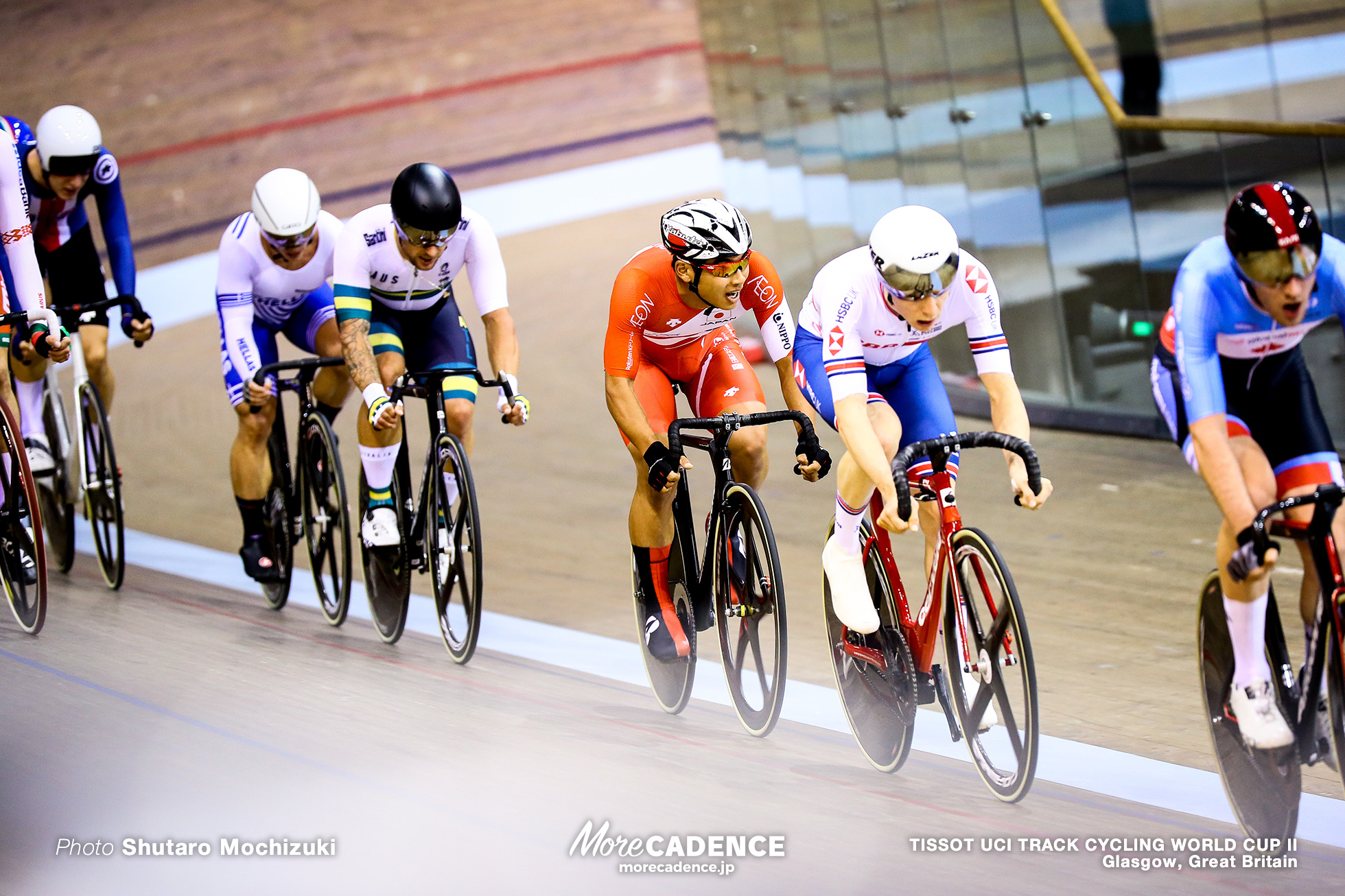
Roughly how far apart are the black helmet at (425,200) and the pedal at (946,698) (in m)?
1.94

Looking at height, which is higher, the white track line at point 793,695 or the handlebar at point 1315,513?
the handlebar at point 1315,513

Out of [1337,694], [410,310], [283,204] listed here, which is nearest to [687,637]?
[410,310]

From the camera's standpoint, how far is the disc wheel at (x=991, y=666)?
296 cm

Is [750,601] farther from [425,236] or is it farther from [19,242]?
[19,242]

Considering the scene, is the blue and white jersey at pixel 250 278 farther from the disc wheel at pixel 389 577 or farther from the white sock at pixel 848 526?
the white sock at pixel 848 526

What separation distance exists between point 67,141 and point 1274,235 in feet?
13.5

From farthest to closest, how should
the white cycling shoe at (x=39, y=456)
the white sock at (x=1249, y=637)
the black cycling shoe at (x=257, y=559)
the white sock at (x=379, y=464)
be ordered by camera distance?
1. the white cycling shoe at (x=39, y=456)
2. the black cycling shoe at (x=257, y=559)
3. the white sock at (x=379, y=464)
4. the white sock at (x=1249, y=637)

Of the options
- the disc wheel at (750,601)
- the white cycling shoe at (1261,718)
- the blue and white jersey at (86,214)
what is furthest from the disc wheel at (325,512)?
the white cycling shoe at (1261,718)

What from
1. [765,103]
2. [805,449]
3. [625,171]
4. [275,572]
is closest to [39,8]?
[625,171]

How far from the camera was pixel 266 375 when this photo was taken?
4.76 metres

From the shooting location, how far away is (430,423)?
4359 mm

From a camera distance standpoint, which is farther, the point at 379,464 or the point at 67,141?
the point at 67,141

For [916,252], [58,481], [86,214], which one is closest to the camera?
[916,252]

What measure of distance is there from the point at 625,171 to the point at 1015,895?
1283 centimetres
